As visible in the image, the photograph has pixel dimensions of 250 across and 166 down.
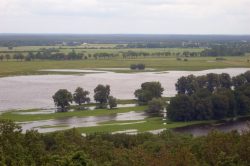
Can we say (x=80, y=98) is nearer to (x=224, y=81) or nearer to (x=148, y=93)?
(x=148, y=93)

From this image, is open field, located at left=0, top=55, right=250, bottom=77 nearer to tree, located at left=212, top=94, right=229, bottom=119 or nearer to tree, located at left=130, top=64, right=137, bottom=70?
tree, located at left=130, top=64, right=137, bottom=70

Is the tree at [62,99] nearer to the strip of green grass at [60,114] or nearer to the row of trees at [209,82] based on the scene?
the strip of green grass at [60,114]

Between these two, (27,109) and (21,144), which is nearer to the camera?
(21,144)

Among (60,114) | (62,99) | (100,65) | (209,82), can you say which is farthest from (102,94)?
(100,65)

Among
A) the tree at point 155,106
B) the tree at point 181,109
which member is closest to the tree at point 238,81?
the tree at point 155,106

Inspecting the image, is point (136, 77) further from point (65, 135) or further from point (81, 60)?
point (65, 135)

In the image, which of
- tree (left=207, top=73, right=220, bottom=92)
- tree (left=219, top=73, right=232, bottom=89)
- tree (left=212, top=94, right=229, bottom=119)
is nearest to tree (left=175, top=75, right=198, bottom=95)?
tree (left=207, top=73, right=220, bottom=92)

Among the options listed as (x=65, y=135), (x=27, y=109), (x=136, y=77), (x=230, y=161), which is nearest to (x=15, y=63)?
(x=136, y=77)
